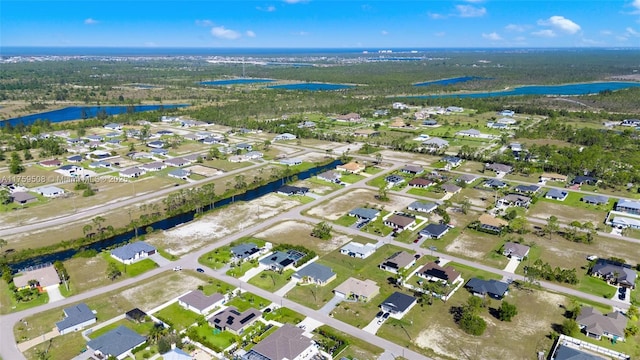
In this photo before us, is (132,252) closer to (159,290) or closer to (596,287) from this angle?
(159,290)

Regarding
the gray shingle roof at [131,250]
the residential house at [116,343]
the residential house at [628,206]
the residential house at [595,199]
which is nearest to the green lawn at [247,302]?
the residential house at [116,343]

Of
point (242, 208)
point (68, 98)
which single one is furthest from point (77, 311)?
point (68, 98)

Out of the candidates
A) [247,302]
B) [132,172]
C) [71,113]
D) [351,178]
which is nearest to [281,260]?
[247,302]

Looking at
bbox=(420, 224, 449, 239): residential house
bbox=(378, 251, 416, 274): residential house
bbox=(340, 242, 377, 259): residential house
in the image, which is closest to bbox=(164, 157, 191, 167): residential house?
bbox=(340, 242, 377, 259): residential house

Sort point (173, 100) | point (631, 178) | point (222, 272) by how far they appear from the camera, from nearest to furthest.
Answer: point (222, 272), point (631, 178), point (173, 100)

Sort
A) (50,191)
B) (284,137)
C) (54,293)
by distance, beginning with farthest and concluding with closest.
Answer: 1. (284,137)
2. (50,191)
3. (54,293)

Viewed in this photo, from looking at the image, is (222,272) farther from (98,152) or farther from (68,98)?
(68,98)
